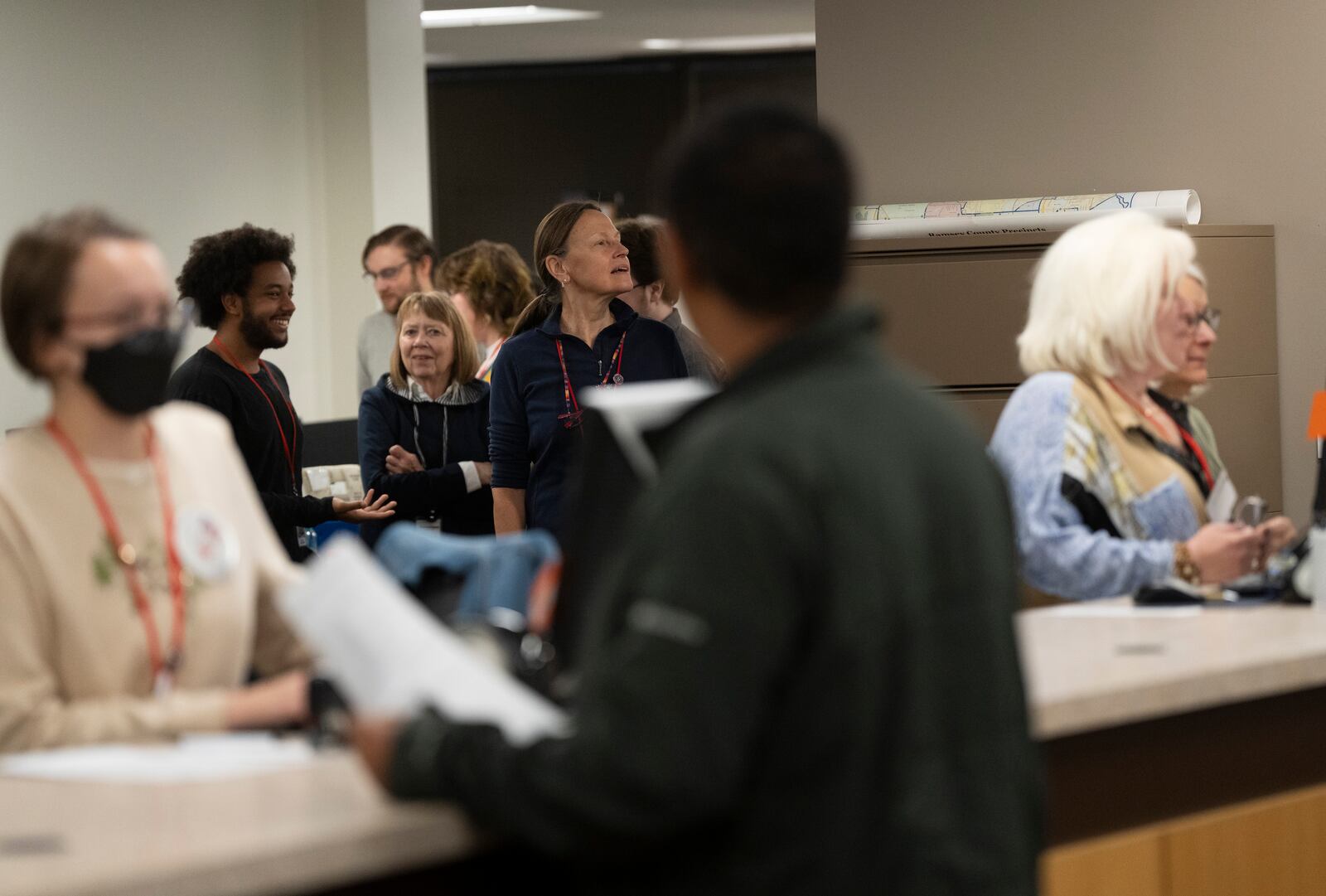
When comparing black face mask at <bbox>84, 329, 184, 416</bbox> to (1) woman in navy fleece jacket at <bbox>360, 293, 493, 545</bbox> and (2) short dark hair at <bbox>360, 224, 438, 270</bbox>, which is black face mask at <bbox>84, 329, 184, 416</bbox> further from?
(2) short dark hair at <bbox>360, 224, 438, 270</bbox>

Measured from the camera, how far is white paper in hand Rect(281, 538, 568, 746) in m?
1.71

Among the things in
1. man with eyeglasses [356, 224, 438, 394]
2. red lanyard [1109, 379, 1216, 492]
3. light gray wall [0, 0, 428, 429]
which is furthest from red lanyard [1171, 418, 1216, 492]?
light gray wall [0, 0, 428, 429]

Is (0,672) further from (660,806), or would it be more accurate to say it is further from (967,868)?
(967,868)

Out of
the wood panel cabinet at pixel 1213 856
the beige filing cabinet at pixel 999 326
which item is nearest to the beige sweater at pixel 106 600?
the wood panel cabinet at pixel 1213 856

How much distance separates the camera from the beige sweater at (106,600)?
2.05 m

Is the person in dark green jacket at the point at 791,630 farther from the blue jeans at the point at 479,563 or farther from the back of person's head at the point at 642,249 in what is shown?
the back of person's head at the point at 642,249

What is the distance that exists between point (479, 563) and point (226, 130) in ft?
23.5

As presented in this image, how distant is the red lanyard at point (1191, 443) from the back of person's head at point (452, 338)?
106 inches

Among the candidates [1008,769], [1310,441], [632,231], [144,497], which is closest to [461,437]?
[632,231]

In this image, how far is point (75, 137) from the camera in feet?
25.7

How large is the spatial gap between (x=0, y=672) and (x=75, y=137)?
6326 millimetres

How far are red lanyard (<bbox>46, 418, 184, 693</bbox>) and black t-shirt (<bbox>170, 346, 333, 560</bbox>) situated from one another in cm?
241

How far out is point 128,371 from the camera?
2186 mm

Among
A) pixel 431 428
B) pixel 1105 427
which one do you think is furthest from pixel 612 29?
pixel 1105 427
